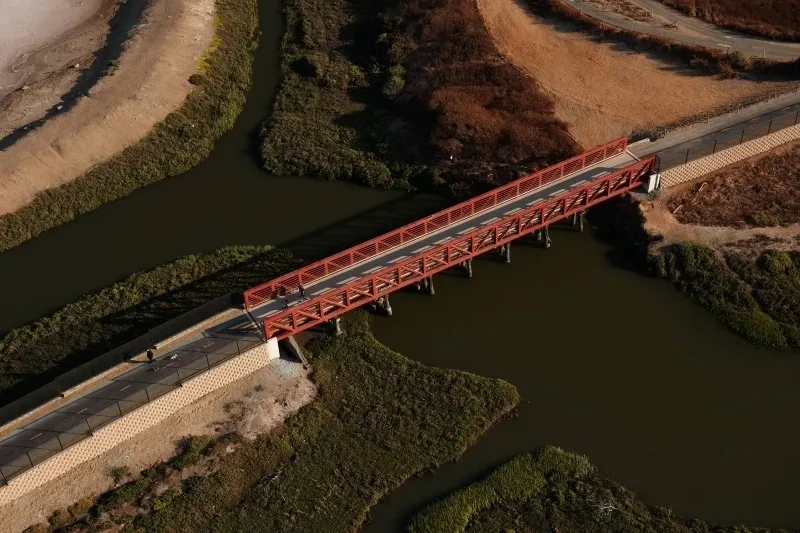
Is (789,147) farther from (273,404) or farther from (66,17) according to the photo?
(66,17)

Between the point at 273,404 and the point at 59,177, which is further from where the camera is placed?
the point at 59,177

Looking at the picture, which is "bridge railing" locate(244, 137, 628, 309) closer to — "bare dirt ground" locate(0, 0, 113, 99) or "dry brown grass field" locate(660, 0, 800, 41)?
"dry brown grass field" locate(660, 0, 800, 41)

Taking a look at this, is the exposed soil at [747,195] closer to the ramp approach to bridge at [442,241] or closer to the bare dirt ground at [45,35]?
the ramp approach to bridge at [442,241]

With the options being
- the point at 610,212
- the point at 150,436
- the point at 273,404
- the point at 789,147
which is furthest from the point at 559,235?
the point at 150,436

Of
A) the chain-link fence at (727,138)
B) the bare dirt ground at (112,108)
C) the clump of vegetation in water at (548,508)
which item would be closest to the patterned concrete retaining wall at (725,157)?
the chain-link fence at (727,138)

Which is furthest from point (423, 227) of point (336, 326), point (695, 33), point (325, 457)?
point (695, 33)

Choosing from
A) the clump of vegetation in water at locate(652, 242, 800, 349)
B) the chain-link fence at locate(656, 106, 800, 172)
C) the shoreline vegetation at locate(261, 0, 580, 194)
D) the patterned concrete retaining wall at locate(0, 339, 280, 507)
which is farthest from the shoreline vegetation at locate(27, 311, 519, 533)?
the chain-link fence at locate(656, 106, 800, 172)
